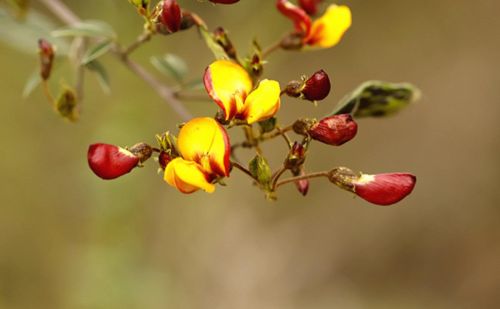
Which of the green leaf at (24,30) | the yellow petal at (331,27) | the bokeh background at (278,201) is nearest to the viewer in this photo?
the yellow petal at (331,27)

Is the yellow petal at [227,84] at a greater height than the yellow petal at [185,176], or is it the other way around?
the yellow petal at [227,84]

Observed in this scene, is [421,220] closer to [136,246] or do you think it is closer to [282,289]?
[282,289]

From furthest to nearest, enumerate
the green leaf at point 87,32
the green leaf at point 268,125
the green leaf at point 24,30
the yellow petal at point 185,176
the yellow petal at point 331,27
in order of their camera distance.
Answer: the green leaf at point 24,30, the green leaf at point 87,32, the yellow petal at point 331,27, the green leaf at point 268,125, the yellow petal at point 185,176

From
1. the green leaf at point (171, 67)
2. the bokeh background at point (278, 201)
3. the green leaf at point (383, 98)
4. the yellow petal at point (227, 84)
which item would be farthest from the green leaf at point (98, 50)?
the bokeh background at point (278, 201)

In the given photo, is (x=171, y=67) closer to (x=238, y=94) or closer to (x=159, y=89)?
(x=159, y=89)

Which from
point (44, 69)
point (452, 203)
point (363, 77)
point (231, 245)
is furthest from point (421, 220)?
point (44, 69)

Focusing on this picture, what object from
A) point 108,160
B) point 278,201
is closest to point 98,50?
point 108,160

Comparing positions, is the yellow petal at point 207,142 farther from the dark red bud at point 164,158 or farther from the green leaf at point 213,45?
the green leaf at point 213,45
